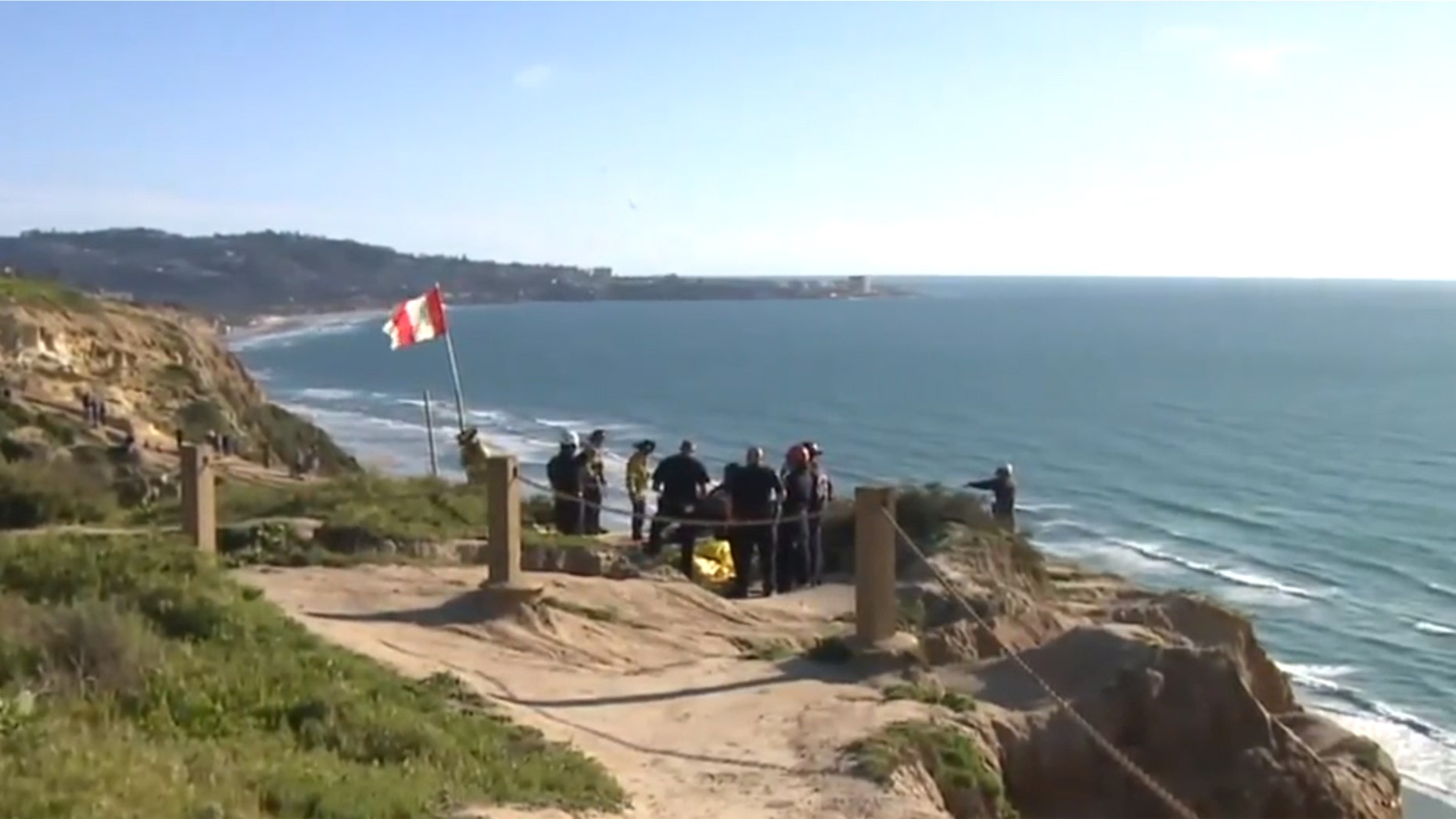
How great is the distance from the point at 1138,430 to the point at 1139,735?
53.7 m

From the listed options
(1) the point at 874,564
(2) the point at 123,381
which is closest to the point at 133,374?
(2) the point at 123,381

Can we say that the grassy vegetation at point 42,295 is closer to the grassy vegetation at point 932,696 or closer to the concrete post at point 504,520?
the concrete post at point 504,520

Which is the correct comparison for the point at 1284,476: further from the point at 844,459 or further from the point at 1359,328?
the point at 1359,328

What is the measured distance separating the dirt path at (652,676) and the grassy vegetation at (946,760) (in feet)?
0.64

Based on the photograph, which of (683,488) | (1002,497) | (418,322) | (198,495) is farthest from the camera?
(418,322)

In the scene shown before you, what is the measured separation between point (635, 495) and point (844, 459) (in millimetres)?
37774

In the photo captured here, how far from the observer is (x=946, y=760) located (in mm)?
9727

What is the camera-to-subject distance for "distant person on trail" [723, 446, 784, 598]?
47.5 feet

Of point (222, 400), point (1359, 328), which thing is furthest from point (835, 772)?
point (1359, 328)

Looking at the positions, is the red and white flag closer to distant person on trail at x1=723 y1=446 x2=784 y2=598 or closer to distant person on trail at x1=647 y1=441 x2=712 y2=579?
distant person on trail at x1=647 y1=441 x2=712 y2=579

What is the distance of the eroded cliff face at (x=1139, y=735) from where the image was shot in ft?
35.0

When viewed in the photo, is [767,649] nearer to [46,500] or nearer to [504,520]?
[504,520]

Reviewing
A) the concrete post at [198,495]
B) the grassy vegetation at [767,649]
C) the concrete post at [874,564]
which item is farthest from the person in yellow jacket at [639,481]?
the concrete post at [874,564]

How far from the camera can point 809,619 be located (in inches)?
535
